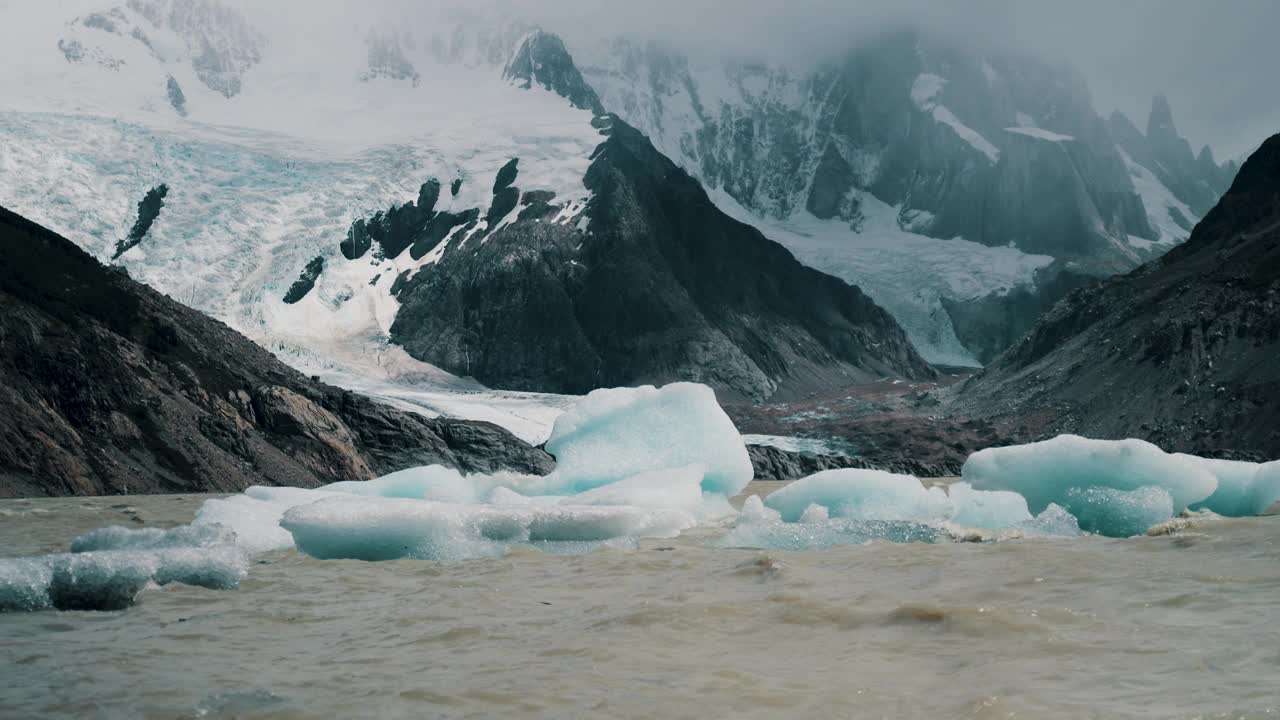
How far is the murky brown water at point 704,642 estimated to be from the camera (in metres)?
5.71

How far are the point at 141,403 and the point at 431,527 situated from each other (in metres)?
30.2

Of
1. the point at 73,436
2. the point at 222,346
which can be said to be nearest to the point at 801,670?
the point at 73,436

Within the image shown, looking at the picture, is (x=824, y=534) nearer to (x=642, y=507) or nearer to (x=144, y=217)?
(x=642, y=507)

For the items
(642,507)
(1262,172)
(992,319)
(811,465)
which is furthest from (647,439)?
(992,319)

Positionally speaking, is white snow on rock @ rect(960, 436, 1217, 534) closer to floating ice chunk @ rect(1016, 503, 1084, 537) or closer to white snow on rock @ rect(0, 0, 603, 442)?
floating ice chunk @ rect(1016, 503, 1084, 537)

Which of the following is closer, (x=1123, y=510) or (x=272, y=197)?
(x=1123, y=510)

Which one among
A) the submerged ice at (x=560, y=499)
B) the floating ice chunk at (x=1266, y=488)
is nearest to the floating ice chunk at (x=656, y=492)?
the submerged ice at (x=560, y=499)

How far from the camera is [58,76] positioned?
554 feet

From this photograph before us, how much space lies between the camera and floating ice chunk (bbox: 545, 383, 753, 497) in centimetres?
2177

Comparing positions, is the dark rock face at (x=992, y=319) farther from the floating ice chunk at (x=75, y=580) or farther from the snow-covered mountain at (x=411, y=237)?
the floating ice chunk at (x=75, y=580)

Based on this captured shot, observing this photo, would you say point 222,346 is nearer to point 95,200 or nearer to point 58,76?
point 95,200

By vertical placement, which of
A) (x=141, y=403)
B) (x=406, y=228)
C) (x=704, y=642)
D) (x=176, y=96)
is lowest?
(x=141, y=403)

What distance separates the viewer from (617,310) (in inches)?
5846

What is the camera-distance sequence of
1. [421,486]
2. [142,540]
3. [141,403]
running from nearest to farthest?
[142,540], [421,486], [141,403]
